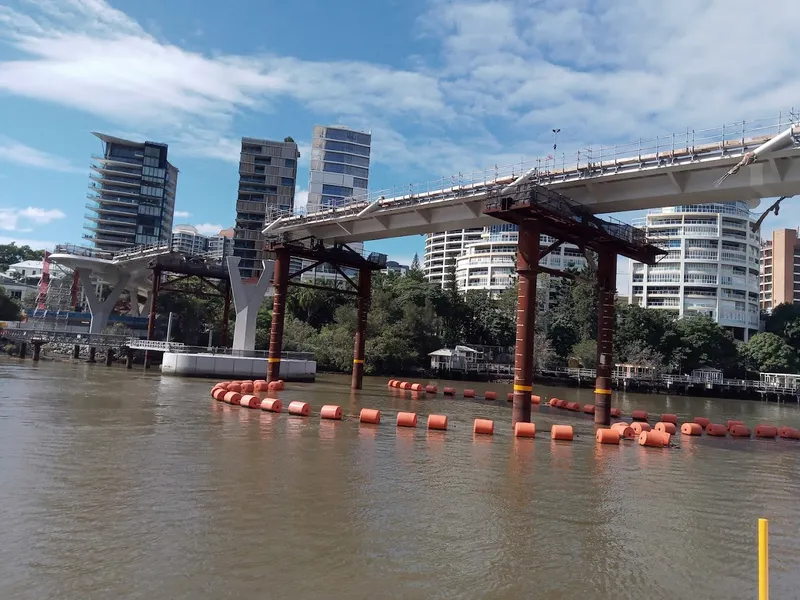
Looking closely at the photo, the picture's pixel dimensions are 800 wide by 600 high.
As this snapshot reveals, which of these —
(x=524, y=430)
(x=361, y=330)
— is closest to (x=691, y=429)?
(x=524, y=430)

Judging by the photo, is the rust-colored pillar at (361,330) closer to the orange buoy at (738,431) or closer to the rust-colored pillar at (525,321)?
the rust-colored pillar at (525,321)

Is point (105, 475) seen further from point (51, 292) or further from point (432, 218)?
point (51, 292)

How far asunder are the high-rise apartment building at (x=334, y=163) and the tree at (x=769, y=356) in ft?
331

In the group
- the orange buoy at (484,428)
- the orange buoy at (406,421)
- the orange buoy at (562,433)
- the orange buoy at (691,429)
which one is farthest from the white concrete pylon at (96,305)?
the orange buoy at (691,429)

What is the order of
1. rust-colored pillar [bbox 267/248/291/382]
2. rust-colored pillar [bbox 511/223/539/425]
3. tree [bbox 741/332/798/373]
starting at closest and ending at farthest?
rust-colored pillar [bbox 511/223/539/425] → rust-colored pillar [bbox 267/248/291/382] → tree [bbox 741/332/798/373]

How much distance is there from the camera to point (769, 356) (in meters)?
88.5

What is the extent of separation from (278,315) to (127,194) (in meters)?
141

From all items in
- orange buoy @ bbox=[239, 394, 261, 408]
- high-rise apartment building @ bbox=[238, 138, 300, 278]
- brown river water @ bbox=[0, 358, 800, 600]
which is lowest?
brown river water @ bbox=[0, 358, 800, 600]

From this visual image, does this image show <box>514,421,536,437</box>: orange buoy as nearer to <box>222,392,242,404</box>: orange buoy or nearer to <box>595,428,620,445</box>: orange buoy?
<box>595,428,620,445</box>: orange buoy

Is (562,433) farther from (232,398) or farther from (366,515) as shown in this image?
(232,398)

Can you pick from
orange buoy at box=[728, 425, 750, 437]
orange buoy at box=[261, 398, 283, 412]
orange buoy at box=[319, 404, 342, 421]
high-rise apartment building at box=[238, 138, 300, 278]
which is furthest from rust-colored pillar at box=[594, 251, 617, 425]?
high-rise apartment building at box=[238, 138, 300, 278]

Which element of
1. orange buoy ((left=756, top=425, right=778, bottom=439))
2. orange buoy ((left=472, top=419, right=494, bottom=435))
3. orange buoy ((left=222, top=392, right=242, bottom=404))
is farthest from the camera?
orange buoy ((left=756, top=425, right=778, bottom=439))

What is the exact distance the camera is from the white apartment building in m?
113

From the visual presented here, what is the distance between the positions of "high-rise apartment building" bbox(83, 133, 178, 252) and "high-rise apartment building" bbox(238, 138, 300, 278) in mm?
38255
